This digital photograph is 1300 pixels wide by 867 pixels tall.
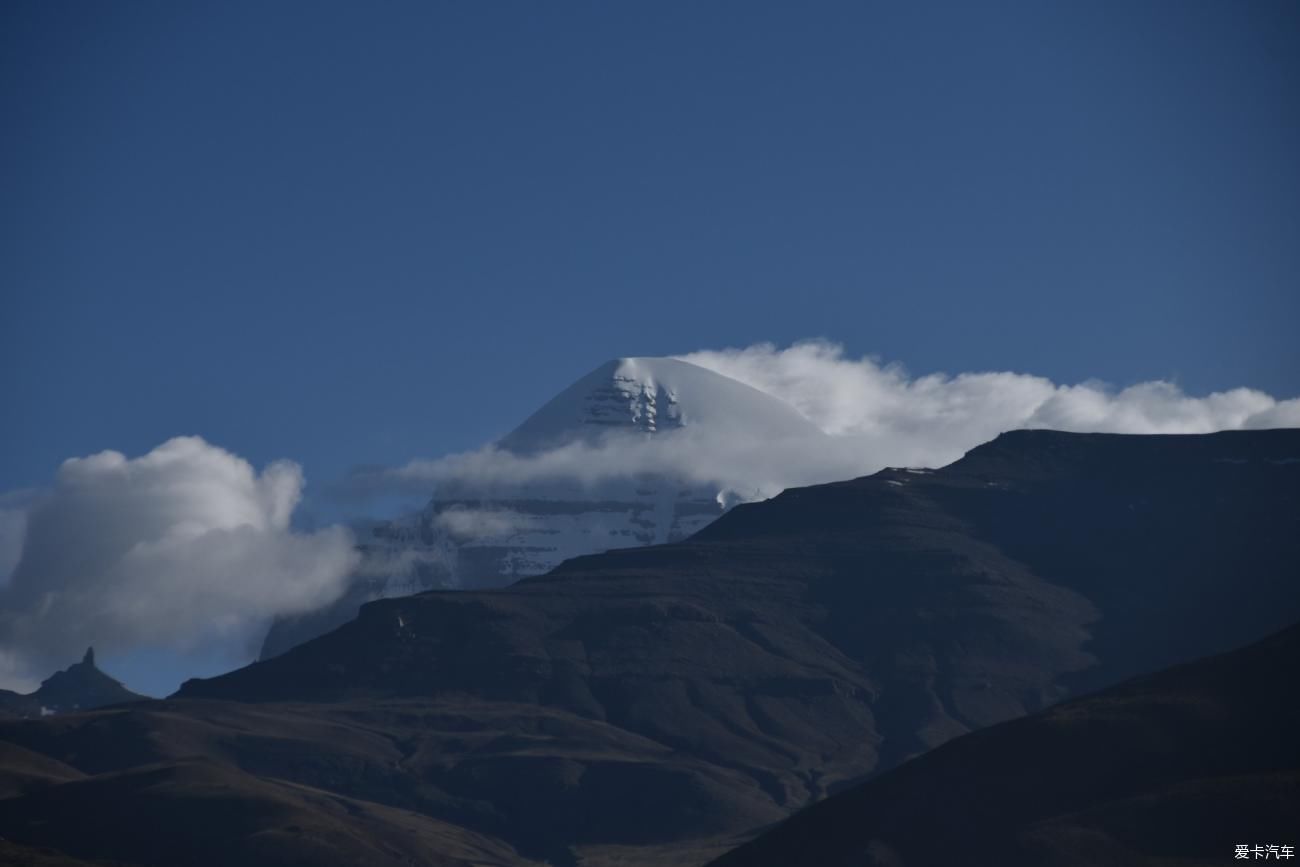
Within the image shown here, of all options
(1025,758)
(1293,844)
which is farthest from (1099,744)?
(1293,844)

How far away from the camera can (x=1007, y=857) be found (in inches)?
7042

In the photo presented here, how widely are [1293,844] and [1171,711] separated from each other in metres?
39.8

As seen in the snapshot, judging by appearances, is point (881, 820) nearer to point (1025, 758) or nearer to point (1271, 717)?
point (1025, 758)

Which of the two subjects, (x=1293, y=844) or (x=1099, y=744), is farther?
(x=1099, y=744)

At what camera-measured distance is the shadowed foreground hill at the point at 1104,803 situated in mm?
171875

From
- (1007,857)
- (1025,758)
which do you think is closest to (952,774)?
(1025,758)

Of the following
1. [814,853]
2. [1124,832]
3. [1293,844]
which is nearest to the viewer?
[1293,844]

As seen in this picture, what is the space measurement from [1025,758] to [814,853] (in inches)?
879

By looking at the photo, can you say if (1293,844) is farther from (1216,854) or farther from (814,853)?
(814,853)

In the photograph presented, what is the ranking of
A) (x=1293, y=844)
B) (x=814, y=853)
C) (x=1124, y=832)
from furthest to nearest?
(x=814, y=853) < (x=1124, y=832) < (x=1293, y=844)

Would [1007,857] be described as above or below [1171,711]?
below

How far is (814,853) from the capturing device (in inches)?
7584

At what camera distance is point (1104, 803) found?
18488cm

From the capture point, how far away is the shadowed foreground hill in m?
172
